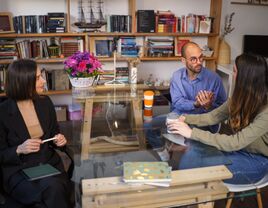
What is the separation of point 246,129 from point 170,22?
100 inches

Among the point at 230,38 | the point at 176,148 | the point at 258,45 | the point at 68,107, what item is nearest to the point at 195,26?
the point at 230,38

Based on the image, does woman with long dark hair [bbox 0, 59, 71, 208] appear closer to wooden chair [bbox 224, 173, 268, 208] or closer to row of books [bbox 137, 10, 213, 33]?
wooden chair [bbox 224, 173, 268, 208]

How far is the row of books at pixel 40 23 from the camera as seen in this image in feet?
11.4

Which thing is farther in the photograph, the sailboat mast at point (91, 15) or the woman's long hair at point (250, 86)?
Answer: the sailboat mast at point (91, 15)

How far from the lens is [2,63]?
11.5ft

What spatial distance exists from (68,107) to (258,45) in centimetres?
268

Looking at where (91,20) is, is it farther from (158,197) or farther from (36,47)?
(158,197)

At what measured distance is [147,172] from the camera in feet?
4.17

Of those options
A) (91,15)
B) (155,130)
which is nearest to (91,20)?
(91,15)

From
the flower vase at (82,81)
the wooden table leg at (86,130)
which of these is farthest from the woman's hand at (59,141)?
the flower vase at (82,81)

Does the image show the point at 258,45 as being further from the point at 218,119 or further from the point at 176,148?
the point at 176,148

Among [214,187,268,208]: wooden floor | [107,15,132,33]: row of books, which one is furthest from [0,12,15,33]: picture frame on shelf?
[214,187,268,208]: wooden floor

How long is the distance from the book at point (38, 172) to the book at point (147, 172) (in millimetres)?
545

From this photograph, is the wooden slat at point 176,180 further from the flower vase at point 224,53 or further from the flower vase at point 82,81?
the flower vase at point 224,53
